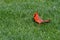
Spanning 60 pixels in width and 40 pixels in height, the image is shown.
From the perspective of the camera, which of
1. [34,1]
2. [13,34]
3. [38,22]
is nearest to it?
[13,34]

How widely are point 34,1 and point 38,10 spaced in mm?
619

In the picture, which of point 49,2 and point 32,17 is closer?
point 32,17

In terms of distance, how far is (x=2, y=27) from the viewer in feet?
18.2

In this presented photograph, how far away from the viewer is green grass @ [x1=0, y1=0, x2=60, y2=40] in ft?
17.6

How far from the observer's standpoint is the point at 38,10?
252 inches

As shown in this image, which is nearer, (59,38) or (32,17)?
(59,38)

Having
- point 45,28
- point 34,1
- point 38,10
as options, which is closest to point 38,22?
point 45,28

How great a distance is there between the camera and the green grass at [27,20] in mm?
5359

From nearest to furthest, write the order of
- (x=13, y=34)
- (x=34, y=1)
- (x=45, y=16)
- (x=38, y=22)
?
(x=13, y=34) → (x=38, y=22) → (x=45, y=16) → (x=34, y=1)

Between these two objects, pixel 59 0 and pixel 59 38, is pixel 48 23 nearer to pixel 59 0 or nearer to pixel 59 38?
pixel 59 38

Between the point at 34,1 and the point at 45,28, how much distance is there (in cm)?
149

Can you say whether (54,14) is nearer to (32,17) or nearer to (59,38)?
(32,17)

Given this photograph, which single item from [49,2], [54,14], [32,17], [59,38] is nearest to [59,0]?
[49,2]

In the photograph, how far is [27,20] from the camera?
5.93 m
